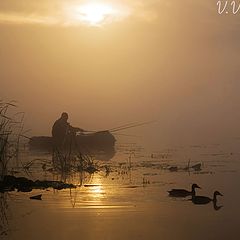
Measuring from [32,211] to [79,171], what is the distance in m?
1.97

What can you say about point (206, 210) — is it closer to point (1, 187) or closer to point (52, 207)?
point (52, 207)

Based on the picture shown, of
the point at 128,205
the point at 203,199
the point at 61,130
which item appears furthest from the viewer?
the point at 61,130

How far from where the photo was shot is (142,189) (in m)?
5.07

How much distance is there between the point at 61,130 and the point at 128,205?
2.58m

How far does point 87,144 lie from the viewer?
723 centimetres

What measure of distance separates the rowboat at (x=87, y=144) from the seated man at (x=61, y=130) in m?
0.06

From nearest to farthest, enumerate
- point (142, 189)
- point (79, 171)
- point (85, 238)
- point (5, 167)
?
point (85, 238) → point (142, 189) → point (5, 167) → point (79, 171)

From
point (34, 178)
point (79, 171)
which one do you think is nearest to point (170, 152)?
point (79, 171)

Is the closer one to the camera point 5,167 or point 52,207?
point 52,207

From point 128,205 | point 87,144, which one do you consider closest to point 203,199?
point 128,205

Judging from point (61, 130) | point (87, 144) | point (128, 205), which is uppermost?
point (61, 130)

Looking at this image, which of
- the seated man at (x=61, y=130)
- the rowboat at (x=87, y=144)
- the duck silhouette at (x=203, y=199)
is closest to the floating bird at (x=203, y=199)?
the duck silhouette at (x=203, y=199)

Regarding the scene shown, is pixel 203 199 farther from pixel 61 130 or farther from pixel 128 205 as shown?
pixel 61 130

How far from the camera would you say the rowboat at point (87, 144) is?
665cm
